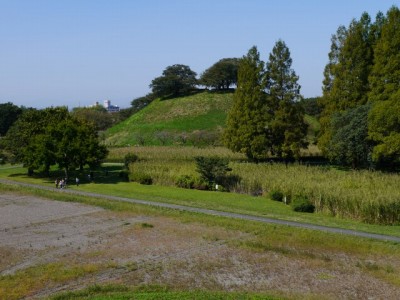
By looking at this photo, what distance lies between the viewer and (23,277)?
17516mm

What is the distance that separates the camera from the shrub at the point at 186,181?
134 ft

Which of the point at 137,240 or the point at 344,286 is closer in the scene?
the point at 344,286

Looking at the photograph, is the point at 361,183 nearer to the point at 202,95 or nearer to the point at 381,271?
the point at 381,271

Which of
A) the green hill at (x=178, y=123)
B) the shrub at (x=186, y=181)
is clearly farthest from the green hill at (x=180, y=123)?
the shrub at (x=186, y=181)

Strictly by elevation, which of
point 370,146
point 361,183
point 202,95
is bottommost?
point 361,183

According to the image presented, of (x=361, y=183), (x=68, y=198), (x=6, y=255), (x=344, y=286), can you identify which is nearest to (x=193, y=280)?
(x=344, y=286)

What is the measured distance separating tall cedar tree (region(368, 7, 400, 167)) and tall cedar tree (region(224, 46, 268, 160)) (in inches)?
464

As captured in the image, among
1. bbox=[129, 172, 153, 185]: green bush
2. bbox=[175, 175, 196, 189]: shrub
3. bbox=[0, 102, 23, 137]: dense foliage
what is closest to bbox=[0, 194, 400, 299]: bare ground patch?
bbox=[175, 175, 196, 189]: shrub

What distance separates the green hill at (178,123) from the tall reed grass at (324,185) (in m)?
33.9

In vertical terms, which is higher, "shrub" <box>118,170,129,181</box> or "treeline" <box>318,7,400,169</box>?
"treeline" <box>318,7,400,169</box>

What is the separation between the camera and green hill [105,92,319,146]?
83025 millimetres

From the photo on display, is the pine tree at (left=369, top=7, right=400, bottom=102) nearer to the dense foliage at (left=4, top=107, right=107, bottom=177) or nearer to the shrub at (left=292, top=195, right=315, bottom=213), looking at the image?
the shrub at (left=292, top=195, right=315, bottom=213)

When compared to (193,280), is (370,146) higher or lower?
higher

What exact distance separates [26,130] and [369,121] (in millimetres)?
36148
